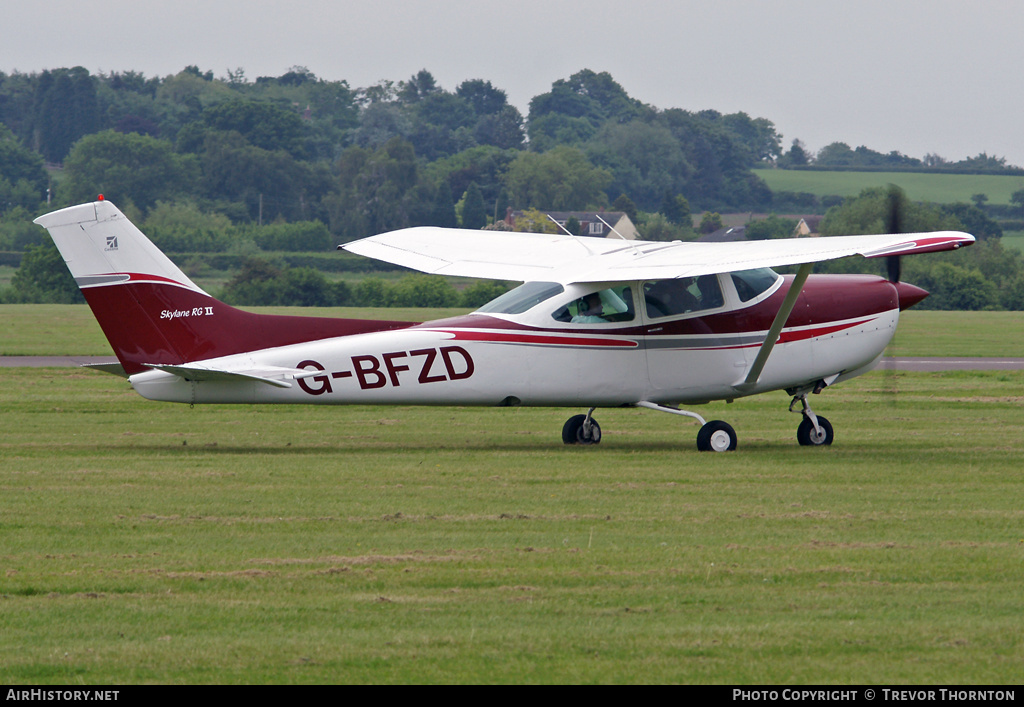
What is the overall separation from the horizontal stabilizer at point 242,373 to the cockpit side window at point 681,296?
13.1 ft

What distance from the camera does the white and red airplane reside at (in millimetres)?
13953

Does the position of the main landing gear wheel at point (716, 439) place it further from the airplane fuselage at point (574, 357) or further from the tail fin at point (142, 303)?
the tail fin at point (142, 303)

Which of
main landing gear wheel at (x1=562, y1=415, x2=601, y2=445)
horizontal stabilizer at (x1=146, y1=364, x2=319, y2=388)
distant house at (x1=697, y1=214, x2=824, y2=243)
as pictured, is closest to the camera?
horizontal stabilizer at (x1=146, y1=364, x2=319, y2=388)

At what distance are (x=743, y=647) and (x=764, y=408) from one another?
15.4 meters

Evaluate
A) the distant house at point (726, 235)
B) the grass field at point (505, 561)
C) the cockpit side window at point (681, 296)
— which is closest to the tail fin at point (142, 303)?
the grass field at point (505, 561)

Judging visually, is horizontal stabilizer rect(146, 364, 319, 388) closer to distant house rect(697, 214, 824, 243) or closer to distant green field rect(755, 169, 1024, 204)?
distant house rect(697, 214, 824, 243)

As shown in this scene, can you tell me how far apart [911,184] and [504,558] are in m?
134

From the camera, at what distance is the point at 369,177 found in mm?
110625

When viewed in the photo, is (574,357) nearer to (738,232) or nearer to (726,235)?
(726,235)

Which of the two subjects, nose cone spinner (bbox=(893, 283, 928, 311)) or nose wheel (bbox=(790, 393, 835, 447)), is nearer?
nose wheel (bbox=(790, 393, 835, 447))

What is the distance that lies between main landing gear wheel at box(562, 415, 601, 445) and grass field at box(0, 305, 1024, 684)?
22 cm

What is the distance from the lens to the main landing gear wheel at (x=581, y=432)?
15.9 metres

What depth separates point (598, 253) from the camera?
53.3ft

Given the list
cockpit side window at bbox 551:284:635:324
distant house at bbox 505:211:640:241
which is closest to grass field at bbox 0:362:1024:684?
cockpit side window at bbox 551:284:635:324
